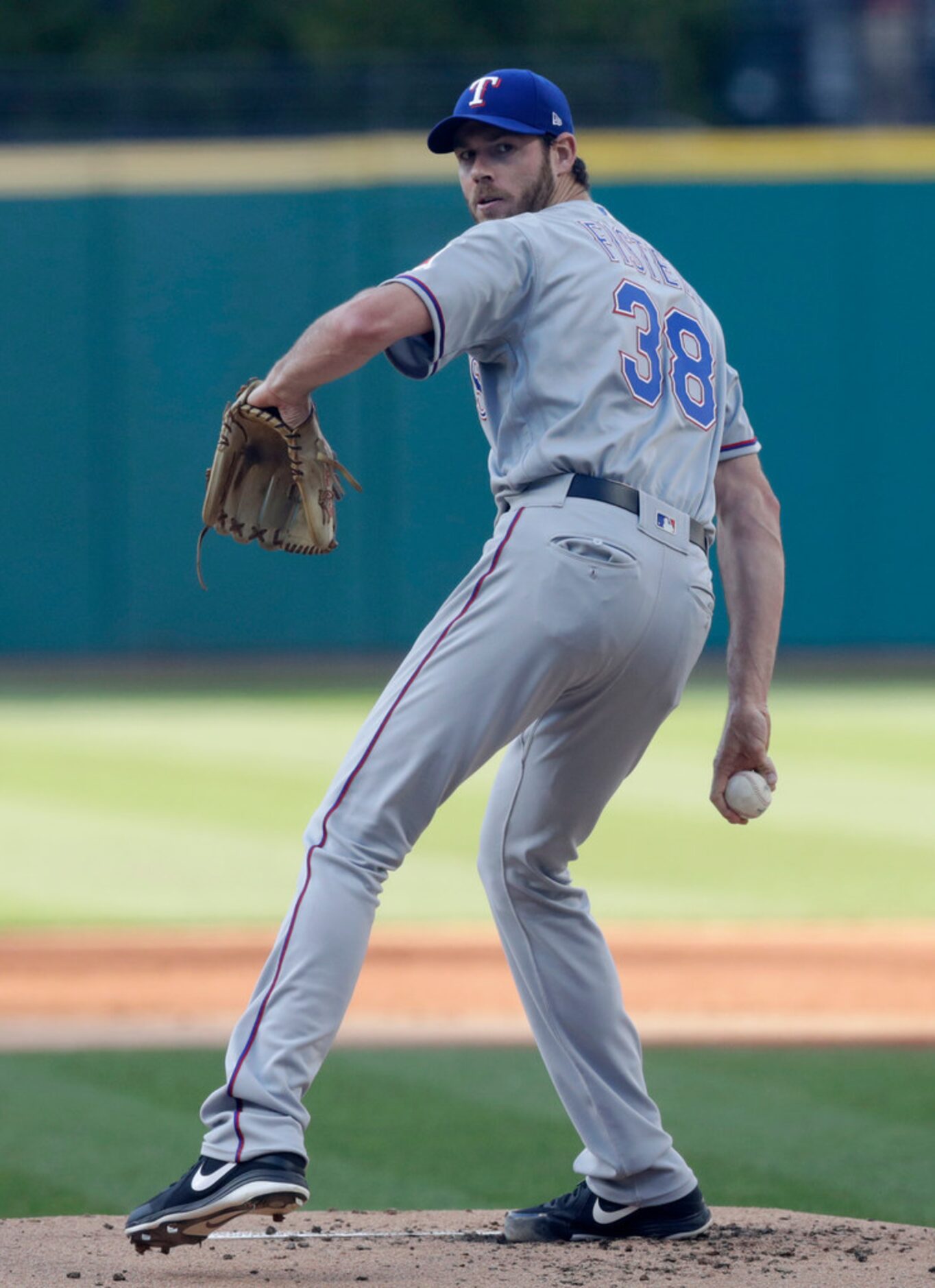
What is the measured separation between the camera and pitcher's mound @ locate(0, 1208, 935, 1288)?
2.93 m

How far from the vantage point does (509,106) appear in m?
3.03

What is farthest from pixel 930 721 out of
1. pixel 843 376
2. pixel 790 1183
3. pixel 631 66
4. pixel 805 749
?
pixel 790 1183

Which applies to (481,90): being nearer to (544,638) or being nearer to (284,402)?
(284,402)

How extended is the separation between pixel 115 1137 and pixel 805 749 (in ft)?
24.1

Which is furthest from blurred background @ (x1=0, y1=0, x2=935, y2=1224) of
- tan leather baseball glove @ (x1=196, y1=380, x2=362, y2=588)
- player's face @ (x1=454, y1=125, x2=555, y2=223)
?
player's face @ (x1=454, y1=125, x2=555, y2=223)

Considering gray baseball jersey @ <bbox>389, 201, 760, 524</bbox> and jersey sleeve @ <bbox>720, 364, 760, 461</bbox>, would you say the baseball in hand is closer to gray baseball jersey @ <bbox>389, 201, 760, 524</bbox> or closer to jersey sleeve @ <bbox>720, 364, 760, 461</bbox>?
gray baseball jersey @ <bbox>389, 201, 760, 524</bbox>

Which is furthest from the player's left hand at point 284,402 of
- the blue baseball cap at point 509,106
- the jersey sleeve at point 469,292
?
the blue baseball cap at point 509,106

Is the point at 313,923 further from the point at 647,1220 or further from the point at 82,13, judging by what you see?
the point at 82,13

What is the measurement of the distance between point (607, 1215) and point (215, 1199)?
806 mm

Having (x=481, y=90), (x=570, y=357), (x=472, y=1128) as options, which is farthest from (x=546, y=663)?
(x=472, y=1128)

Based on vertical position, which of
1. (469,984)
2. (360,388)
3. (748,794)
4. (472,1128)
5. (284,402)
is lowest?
(469,984)

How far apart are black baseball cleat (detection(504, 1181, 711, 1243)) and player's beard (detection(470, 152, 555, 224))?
1538mm

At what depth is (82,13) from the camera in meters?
24.7

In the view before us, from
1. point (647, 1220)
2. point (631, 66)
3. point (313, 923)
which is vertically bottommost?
point (647, 1220)
